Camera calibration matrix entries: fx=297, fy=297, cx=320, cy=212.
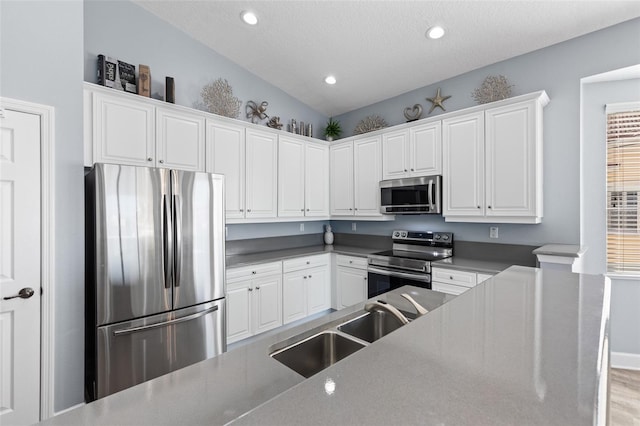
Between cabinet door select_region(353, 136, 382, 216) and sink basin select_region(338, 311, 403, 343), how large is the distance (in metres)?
2.43

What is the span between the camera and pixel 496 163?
289 centimetres

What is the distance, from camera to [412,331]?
30.5 inches

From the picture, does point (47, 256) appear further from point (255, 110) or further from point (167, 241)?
point (255, 110)

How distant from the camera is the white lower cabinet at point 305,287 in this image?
356cm

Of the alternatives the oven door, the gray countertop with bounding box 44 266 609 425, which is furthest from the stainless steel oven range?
the gray countertop with bounding box 44 266 609 425

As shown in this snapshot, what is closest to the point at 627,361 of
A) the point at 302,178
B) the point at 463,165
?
the point at 463,165

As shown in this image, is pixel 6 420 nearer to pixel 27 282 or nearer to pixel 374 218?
pixel 27 282

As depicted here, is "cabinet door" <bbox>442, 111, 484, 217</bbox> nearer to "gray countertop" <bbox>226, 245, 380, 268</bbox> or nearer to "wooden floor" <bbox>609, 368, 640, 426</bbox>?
"gray countertop" <bbox>226, 245, 380, 268</bbox>

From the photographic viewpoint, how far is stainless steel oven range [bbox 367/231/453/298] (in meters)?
3.15

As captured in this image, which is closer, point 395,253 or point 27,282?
point 27,282

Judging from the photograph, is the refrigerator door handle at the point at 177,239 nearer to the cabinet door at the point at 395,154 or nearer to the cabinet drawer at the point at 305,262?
the cabinet drawer at the point at 305,262

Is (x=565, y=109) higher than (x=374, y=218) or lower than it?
higher

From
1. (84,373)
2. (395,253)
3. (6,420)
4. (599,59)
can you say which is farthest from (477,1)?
(6,420)

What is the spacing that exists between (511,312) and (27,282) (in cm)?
272
